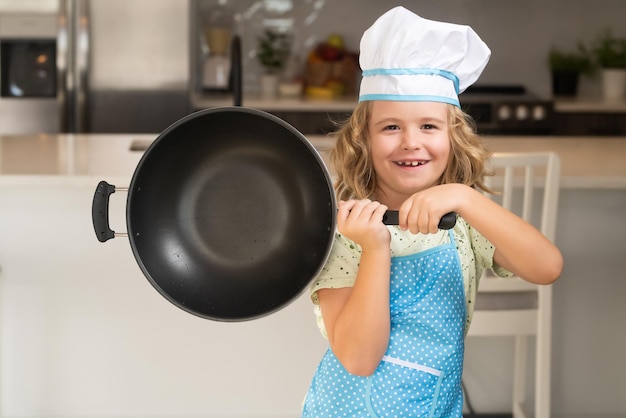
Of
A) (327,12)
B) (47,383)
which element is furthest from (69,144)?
(327,12)

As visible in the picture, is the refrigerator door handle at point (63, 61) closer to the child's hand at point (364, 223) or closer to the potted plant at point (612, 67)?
the potted plant at point (612, 67)

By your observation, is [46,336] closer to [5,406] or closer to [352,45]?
[5,406]

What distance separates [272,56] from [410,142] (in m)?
3.53

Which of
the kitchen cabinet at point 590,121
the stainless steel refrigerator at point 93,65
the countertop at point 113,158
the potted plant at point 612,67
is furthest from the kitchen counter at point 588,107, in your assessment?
the stainless steel refrigerator at point 93,65

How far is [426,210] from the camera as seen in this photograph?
1074 mm

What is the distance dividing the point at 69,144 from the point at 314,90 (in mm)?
1803

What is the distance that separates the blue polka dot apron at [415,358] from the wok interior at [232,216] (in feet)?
0.60

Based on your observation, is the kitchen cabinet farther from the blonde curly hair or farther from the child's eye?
the child's eye

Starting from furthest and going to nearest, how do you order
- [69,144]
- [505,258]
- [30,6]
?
[30,6] → [69,144] → [505,258]

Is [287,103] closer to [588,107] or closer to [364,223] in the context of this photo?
[588,107]

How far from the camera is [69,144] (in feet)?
9.66

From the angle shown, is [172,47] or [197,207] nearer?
[197,207]

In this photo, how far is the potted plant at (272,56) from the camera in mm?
4617

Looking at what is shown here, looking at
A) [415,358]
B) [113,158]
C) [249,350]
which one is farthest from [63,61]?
[415,358]
